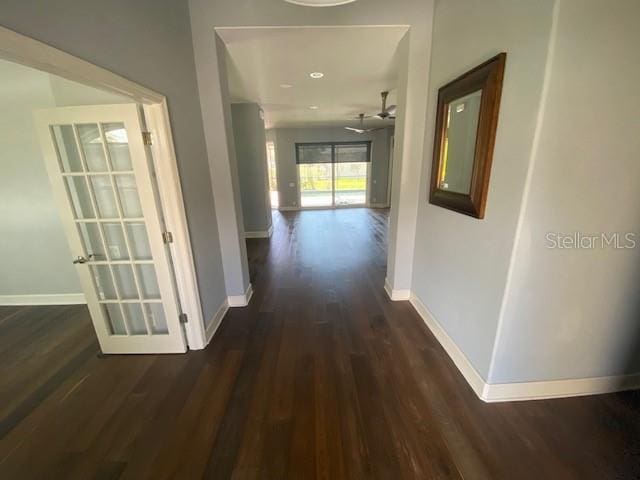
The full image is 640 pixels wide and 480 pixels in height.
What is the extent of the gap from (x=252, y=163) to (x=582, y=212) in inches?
199

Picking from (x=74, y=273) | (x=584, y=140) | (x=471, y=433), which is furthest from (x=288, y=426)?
(x=74, y=273)

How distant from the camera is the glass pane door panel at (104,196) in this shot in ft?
6.25

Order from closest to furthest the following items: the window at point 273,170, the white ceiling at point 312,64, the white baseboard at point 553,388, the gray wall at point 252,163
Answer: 1. the white baseboard at point 553,388
2. the white ceiling at point 312,64
3. the gray wall at point 252,163
4. the window at point 273,170

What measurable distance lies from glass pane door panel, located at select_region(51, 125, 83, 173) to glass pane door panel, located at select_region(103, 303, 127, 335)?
1.14m

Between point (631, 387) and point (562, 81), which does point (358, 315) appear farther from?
point (562, 81)

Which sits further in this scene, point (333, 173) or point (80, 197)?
point (333, 173)

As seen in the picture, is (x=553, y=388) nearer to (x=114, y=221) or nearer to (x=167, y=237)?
(x=167, y=237)

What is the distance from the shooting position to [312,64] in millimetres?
2988

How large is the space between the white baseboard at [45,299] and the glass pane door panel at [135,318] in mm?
1384

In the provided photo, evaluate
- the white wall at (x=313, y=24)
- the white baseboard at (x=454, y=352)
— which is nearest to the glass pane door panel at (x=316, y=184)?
the white wall at (x=313, y=24)

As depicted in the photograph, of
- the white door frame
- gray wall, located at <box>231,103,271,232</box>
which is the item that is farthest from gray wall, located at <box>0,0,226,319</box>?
gray wall, located at <box>231,103,271,232</box>

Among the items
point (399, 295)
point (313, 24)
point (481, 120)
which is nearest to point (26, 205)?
point (313, 24)

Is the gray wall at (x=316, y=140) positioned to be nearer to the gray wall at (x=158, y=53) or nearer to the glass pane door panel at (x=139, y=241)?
the gray wall at (x=158, y=53)

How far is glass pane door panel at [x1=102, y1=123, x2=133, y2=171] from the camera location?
1806mm
